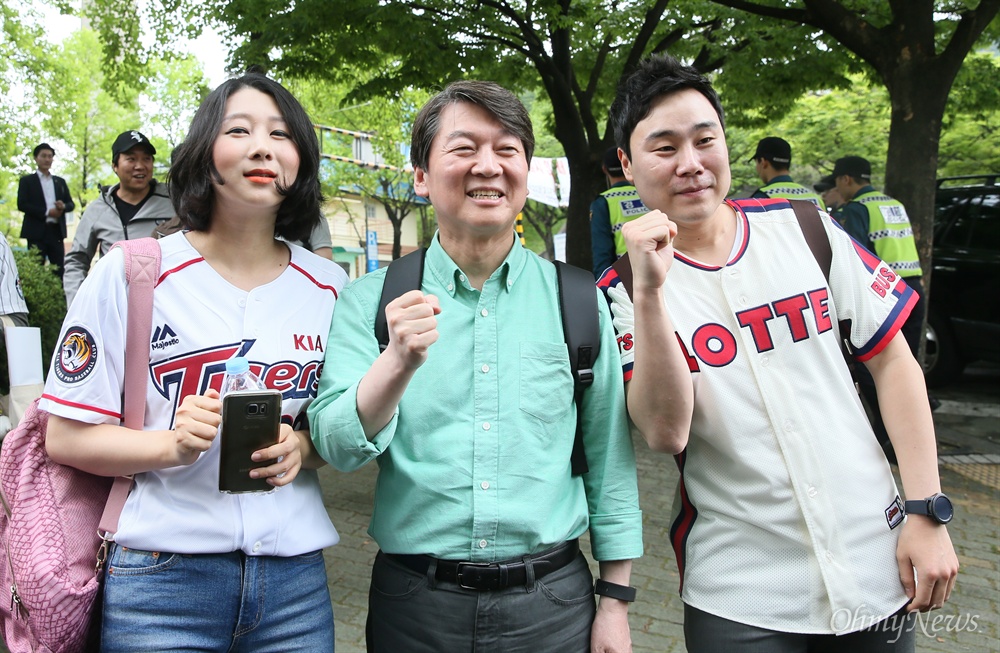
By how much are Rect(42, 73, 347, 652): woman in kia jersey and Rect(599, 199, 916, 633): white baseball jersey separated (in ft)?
2.82

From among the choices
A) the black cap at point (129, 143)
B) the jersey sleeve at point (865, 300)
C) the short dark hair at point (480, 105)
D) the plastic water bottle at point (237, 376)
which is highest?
the black cap at point (129, 143)

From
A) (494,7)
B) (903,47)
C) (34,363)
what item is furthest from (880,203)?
(34,363)

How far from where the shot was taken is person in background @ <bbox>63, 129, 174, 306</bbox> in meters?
4.79

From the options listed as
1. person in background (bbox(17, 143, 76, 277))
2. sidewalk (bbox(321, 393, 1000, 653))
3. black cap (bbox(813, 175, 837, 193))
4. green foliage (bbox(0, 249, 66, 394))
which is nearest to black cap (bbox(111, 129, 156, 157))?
green foliage (bbox(0, 249, 66, 394))

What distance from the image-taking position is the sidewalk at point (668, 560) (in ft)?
12.2

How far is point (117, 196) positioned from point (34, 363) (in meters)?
3.03

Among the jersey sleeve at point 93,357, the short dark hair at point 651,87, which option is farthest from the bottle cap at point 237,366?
the short dark hair at point 651,87

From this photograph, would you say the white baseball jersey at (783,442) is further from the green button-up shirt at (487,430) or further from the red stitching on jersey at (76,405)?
the red stitching on jersey at (76,405)

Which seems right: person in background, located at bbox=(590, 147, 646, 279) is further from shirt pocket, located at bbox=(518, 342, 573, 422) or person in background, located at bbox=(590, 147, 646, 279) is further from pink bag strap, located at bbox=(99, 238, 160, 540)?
pink bag strap, located at bbox=(99, 238, 160, 540)

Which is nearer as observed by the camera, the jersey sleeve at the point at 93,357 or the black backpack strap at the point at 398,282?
the jersey sleeve at the point at 93,357

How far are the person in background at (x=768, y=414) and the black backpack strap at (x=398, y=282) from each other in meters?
0.51

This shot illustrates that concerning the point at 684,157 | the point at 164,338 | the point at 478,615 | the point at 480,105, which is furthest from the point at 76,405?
the point at 684,157

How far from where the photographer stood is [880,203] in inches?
251

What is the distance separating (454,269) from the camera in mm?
1920
